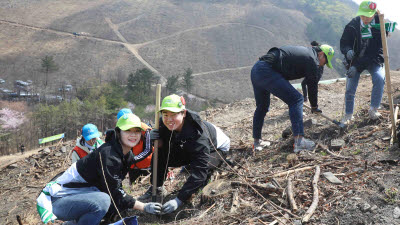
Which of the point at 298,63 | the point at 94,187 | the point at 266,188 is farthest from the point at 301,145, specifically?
the point at 94,187

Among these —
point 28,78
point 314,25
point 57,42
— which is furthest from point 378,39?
point 314,25

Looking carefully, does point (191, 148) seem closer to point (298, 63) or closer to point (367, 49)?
point (298, 63)

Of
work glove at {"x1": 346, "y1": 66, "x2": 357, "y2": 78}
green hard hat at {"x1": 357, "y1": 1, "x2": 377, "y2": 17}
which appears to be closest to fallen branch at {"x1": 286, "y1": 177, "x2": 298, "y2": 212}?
work glove at {"x1": 346, "y1": 66, "x2": 357, "y2": 78}

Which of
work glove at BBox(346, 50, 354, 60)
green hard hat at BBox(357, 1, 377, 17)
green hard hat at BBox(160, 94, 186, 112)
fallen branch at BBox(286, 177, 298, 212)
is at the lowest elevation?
fallen branch at BBox(286, 177, 298, 212)

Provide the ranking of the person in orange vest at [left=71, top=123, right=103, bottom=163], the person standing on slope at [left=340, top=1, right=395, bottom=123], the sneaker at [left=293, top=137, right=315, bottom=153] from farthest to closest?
the person in orange vest at [left=71, top=123, right=103, bottom=163] → the person standing on slope at [left=340, top=1, right=395, bottom=123] → the sneaker at [left=293, top=137, right=315, bottom=153]

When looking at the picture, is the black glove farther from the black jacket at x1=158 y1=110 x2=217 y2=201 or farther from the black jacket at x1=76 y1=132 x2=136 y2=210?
the black jacket at x1=76 y1=132 x2=136 y2=210

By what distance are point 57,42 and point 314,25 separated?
51.0 m

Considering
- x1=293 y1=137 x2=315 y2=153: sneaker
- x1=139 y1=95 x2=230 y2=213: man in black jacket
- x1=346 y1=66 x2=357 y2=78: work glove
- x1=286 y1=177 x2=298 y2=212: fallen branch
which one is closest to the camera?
x1=286 y1=177 x2=298 y2=212: fallen branch

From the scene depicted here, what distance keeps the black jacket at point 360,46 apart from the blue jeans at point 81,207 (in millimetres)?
4012

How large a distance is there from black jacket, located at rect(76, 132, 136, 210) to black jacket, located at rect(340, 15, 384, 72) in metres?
3.67

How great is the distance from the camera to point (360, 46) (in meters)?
4.48

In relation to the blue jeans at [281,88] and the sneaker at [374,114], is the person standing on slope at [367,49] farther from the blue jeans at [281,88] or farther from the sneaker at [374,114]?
the blue jeans at [281,88]

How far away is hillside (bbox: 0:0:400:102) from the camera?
4322 centimetres

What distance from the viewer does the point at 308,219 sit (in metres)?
2.55
